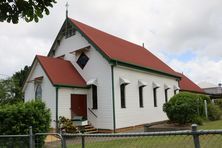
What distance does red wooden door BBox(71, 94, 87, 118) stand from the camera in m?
20.7

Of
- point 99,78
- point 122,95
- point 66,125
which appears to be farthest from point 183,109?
point 66,125

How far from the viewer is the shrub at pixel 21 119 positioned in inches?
511

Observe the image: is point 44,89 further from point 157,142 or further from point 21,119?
point 157,142

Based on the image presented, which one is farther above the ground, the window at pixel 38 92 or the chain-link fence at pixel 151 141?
the window at pixel 38 92

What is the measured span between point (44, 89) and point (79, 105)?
103 inches

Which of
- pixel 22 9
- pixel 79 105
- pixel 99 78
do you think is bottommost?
pixel 79 105

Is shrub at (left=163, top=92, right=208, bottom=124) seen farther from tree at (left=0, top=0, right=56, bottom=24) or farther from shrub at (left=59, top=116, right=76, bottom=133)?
tree at (left=0, top=0, right=56, bottom=24)

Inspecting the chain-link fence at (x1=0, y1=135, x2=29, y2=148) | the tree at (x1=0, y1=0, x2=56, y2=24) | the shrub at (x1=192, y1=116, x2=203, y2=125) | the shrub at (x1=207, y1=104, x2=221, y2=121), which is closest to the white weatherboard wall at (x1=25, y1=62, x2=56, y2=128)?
the shrub at (x1=192, y1=116, x2=203, y2=125)

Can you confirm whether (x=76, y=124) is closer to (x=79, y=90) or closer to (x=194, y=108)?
(x=79, y=90)

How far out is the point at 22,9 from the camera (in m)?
4.55

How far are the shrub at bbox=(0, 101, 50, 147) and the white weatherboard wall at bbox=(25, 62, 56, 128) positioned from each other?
6111mm

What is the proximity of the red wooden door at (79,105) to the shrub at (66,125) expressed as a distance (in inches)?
63.1

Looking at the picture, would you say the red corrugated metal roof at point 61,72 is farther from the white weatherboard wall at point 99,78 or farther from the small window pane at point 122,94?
the small window pane at point 122,94

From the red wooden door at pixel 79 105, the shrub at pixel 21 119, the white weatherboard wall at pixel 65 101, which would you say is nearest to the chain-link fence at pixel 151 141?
the shrub at pixel 21 119
